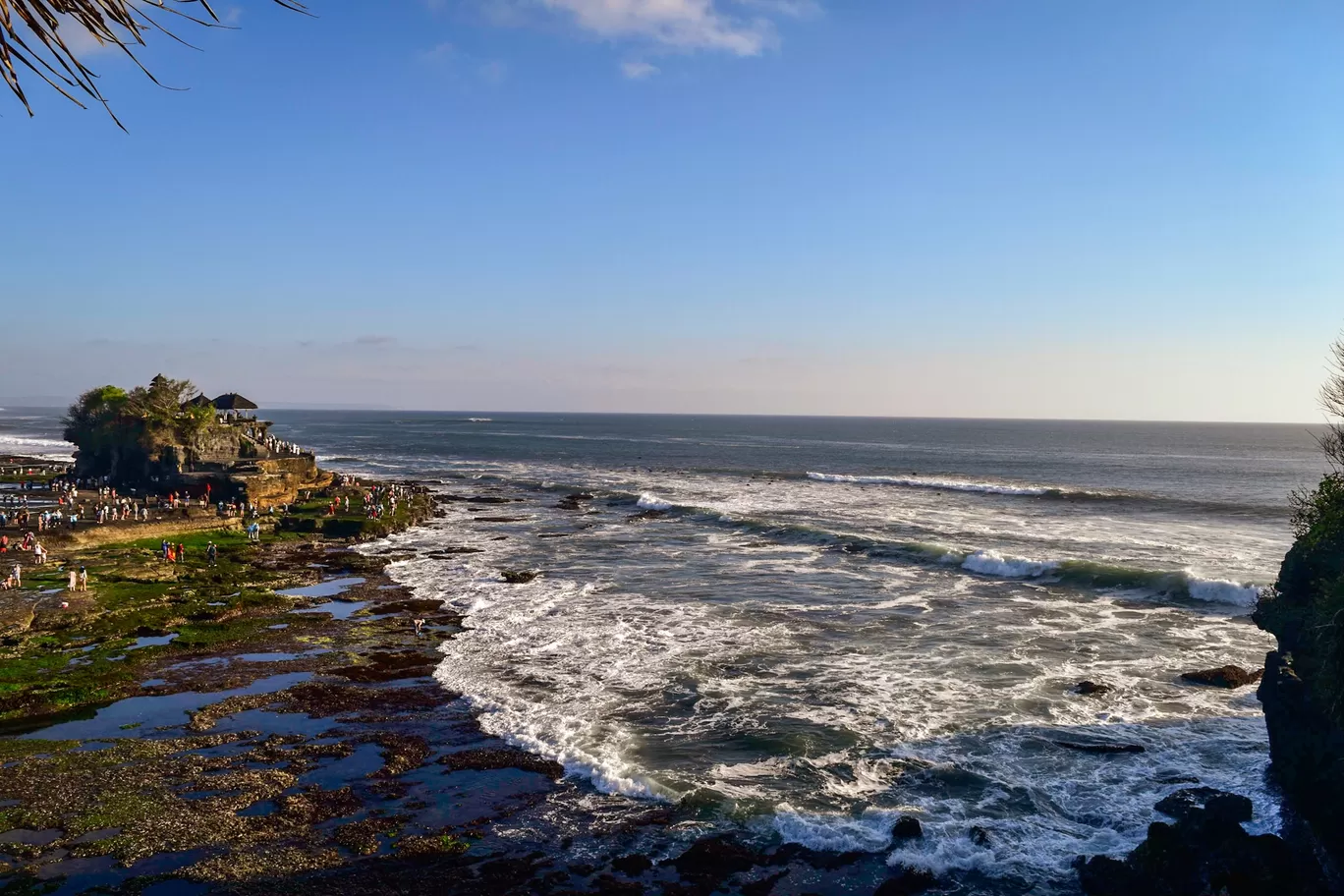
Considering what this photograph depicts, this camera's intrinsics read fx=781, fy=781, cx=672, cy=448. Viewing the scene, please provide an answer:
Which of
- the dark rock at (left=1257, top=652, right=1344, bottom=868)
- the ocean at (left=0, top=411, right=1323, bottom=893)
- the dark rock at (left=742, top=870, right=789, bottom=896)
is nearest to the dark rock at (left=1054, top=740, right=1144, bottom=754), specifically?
the ocean at (left=0, top=411, right=1323, bottom=893)

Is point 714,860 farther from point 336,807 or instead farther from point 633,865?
point 336,807

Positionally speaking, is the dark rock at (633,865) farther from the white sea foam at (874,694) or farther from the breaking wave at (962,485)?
the breaking wave at (962,485)

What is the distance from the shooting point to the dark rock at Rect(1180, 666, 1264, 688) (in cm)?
2106

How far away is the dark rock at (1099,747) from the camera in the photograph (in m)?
17.0

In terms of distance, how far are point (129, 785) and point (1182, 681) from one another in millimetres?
25158

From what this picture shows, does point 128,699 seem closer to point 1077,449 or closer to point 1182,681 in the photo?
point 1182,681

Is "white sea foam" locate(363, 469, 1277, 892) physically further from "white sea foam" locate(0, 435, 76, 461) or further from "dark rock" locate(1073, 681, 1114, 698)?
"white sea foam" locate(0, 435, 76, 461)

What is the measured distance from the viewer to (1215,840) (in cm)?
1241

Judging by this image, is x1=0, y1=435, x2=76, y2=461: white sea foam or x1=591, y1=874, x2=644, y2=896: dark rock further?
x1=0, y1=435, x2=76, y2=461: white sea foam

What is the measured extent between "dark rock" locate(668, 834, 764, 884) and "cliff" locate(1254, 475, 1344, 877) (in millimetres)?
9156

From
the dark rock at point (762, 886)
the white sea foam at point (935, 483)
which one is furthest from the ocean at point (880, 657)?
the white sea foam at point (935, 483)

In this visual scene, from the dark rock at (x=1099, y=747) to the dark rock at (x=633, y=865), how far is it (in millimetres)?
10059

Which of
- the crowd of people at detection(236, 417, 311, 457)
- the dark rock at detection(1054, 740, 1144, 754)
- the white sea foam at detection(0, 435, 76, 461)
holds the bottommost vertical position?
the dark rock at detection(1054, 740, 1144, 754)

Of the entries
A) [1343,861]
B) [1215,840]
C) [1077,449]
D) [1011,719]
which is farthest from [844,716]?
[1077,449]
